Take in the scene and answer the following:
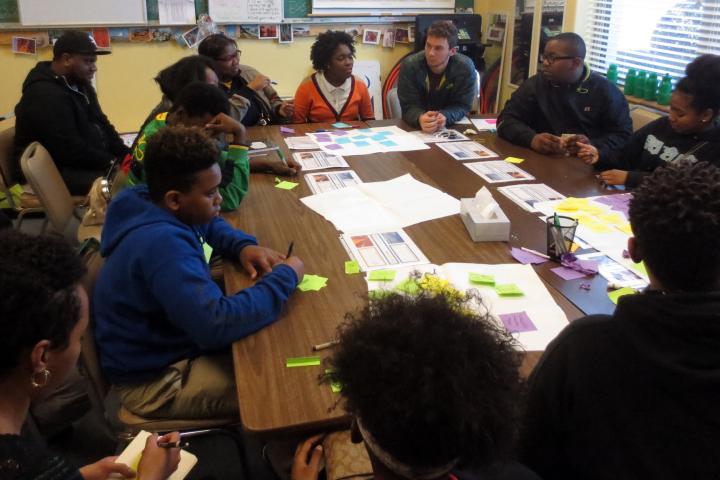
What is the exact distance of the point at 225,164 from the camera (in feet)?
6.97

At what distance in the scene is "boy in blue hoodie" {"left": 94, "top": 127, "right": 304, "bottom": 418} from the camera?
131 centimetres

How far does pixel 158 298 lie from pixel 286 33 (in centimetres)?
378

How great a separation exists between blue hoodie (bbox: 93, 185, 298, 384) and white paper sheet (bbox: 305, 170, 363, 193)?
0.80 meters

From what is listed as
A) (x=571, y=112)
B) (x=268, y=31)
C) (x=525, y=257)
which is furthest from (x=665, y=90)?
(x=268, y=31)

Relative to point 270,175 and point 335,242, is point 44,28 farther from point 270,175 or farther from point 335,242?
point 335,242

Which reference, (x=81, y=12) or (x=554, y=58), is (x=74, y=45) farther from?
(x=554, y=58)

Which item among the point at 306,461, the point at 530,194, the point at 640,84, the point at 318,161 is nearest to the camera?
the point at 306,461

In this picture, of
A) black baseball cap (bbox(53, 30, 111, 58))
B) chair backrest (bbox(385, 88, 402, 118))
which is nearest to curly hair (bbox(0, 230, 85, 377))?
black baseball cap (bbox(53, 30, 111, 58))

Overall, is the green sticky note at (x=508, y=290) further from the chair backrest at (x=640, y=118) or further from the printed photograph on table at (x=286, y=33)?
the printed photograph on table at (x=286, y=33)

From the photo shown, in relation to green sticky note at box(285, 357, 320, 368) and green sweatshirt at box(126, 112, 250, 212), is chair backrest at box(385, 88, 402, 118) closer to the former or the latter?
green sweatshirt at box(126, 112, 250, 212)

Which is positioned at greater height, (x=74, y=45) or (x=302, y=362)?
(x=74, y=45)

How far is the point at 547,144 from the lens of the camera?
104 inches

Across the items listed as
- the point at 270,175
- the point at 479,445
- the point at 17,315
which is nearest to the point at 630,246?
the point at 479,445

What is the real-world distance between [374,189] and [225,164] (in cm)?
57
